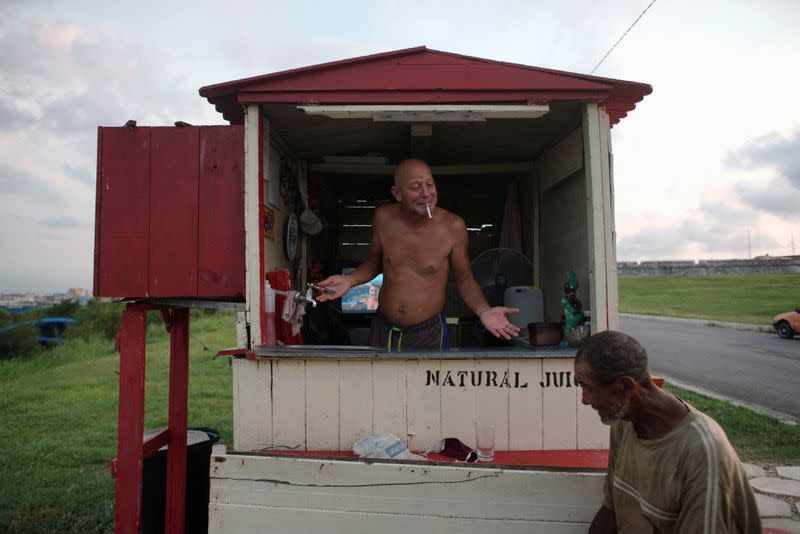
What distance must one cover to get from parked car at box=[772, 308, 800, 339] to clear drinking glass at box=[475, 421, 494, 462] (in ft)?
53.0

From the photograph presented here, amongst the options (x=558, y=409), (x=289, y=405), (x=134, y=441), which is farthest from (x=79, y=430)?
(x=558, y=409)

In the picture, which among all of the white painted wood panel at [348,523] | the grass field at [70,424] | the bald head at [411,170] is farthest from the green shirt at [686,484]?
the grass field at [70,424]

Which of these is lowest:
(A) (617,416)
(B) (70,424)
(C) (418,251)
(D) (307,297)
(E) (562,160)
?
(B) (70,424)

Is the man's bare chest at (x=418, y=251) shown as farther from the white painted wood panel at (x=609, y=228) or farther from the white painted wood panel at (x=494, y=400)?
the white painted wood panel at (x=609, y=228)

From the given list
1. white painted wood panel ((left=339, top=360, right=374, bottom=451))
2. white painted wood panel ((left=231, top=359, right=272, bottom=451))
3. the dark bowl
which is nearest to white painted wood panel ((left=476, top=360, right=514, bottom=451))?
the dark bowl

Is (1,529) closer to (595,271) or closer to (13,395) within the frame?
(595,271)

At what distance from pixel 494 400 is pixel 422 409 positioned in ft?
1.45

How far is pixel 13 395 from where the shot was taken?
10359 millimetres

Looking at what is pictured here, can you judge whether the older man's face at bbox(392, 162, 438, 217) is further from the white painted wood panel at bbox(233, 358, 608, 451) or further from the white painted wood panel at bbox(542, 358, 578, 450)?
the white painted wood panel at bbox(542, 358, 578, 450)

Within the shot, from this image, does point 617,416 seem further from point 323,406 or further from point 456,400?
point 323,406

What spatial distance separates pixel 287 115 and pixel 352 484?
8.73ft

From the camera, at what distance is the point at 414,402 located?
11.5ft

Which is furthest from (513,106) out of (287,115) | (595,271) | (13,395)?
(13,395)

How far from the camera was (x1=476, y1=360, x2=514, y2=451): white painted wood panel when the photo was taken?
350 cm
